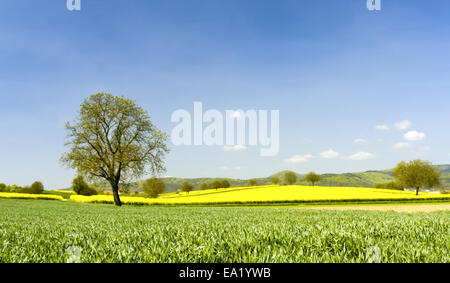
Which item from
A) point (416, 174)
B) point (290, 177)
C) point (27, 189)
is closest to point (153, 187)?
point (27, 189)

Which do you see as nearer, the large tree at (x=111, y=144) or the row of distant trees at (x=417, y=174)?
the large tree at (x=111, y=144)

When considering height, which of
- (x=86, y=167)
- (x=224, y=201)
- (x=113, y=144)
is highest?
(x=113, y=144)

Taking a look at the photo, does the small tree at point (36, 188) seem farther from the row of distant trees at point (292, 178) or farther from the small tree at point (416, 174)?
the small tree at point (416, 174)

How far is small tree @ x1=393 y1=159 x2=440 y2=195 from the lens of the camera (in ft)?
235

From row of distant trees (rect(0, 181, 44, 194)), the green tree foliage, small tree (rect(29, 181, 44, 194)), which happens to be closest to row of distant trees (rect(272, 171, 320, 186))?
the green tree foliage

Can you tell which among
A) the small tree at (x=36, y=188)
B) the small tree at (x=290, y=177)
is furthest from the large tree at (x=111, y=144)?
the small tree at (x=290, y=177)

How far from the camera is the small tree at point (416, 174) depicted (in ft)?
235

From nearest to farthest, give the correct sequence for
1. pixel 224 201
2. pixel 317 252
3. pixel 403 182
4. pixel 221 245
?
1. pixel 317 252
2. pixel 221 245
3. pixel 224 201
4. pixel 403 182

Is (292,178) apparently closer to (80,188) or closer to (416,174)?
(416,174)
